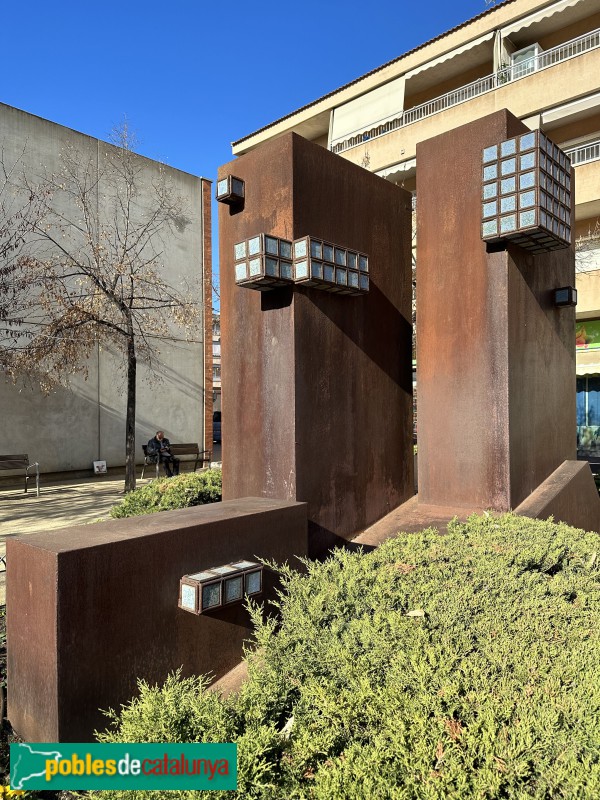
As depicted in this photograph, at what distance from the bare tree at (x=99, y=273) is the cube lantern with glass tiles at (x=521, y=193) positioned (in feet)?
25.5

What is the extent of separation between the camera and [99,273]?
11.5 meters

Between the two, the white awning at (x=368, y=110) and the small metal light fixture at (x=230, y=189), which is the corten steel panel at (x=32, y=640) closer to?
the small metal light fixture at (x=230, y=189)

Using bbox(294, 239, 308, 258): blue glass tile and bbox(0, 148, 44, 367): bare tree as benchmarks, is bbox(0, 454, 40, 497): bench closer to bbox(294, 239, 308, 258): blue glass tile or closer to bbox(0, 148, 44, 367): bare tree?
bbox(0, 148, 44, 367): bare tree

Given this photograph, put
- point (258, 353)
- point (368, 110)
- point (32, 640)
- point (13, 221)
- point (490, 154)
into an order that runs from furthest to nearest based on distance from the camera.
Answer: point (368, 110) → point (13, 221) → point (490, 154) → point (258, 353) → point (32, 640)

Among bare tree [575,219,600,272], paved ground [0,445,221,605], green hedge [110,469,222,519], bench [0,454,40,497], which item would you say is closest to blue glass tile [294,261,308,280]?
green hedge [110,469,222,519]

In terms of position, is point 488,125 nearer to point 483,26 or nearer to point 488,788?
point 488,788

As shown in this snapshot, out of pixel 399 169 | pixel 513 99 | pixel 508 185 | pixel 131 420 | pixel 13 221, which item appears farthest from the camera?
pixel 399 169

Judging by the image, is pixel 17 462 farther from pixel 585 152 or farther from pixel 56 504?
pixel 585 152

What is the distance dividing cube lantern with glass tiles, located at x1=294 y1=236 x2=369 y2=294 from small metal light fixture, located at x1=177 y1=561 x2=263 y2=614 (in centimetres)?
238

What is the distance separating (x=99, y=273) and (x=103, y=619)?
9.69 meters

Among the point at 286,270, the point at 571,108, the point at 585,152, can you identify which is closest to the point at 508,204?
the point at 286,270

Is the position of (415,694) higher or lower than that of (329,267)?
lower

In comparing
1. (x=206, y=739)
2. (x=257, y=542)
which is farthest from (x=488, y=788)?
(x=257, y=542)

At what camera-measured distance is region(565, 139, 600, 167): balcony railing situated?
56.4ft
